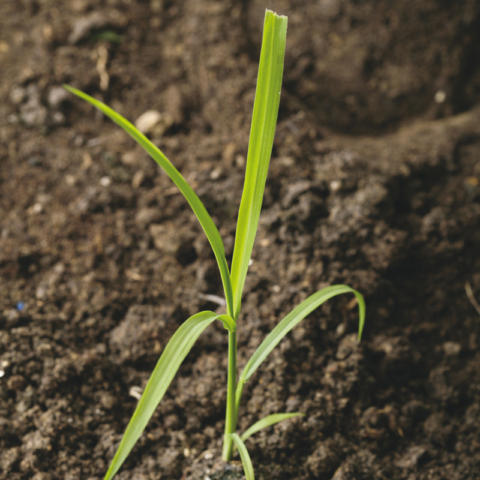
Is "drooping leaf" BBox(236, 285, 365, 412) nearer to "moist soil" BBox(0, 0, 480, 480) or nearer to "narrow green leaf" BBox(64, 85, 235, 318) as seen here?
"narrow green leaf" BBox(64, 85, 235, 318)

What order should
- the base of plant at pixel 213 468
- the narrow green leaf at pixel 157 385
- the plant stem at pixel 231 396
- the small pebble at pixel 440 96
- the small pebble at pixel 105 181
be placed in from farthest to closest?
the small pebble at pixel 440 96
the small pebble at pixel 105 181
the base of plant at pixel 213 468
the plant stem at pixel 231 396
the narrow green leaf at pixel 157 385

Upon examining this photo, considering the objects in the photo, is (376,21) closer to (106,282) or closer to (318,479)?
(106,282)

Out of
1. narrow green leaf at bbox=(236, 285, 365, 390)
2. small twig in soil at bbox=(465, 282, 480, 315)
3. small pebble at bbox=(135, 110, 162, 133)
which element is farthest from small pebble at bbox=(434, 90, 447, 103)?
narrow green leaf at bbox=(236, 285, 365, 390)

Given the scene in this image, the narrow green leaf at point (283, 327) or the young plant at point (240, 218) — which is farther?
the narrow green leaf at point (283, 327)

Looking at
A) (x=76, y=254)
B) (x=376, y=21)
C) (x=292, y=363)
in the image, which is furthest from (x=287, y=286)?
(x=376, y=21)

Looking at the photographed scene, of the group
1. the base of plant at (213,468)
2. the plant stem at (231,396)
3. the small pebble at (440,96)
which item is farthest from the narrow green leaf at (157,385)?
the small pebble at (440,96)

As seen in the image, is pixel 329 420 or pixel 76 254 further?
pixel 76 254

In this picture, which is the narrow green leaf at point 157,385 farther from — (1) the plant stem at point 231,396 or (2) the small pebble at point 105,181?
(2) the small pebble at point 105,181
